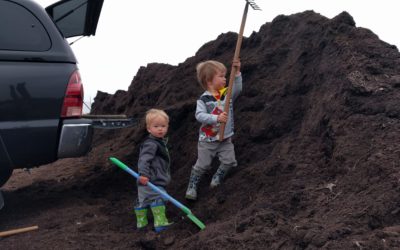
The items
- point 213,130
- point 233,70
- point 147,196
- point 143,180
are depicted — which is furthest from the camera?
point 213,130

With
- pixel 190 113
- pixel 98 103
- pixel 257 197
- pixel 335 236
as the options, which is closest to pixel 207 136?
pixel 257 197

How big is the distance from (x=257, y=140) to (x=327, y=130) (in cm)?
97

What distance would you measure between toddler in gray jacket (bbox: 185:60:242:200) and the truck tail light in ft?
3.83

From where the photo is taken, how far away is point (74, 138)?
174 inches

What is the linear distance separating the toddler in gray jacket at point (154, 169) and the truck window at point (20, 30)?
1296mm

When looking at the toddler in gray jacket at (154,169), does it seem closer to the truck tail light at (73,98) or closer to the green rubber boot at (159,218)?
the green rubber boot at (159,218)

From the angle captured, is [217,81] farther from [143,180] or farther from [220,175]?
[143,180]

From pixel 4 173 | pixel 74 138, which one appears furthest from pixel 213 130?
pixel 4 173

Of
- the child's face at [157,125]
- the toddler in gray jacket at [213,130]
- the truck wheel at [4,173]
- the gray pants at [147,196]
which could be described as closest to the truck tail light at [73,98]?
the truck wheel at [4,173]

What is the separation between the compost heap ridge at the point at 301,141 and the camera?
9.84ft

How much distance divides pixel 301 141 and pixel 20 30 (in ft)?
9.37

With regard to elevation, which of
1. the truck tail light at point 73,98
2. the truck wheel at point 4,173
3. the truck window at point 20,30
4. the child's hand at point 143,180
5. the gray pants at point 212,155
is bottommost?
the truck wheel at point 4,173

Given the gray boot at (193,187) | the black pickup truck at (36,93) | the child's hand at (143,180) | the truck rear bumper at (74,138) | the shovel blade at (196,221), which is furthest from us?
the gray boot at (193,187)

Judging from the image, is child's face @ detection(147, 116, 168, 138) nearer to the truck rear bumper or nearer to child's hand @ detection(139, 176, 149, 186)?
child's hand @ detection(139, 176, 149, 186)
